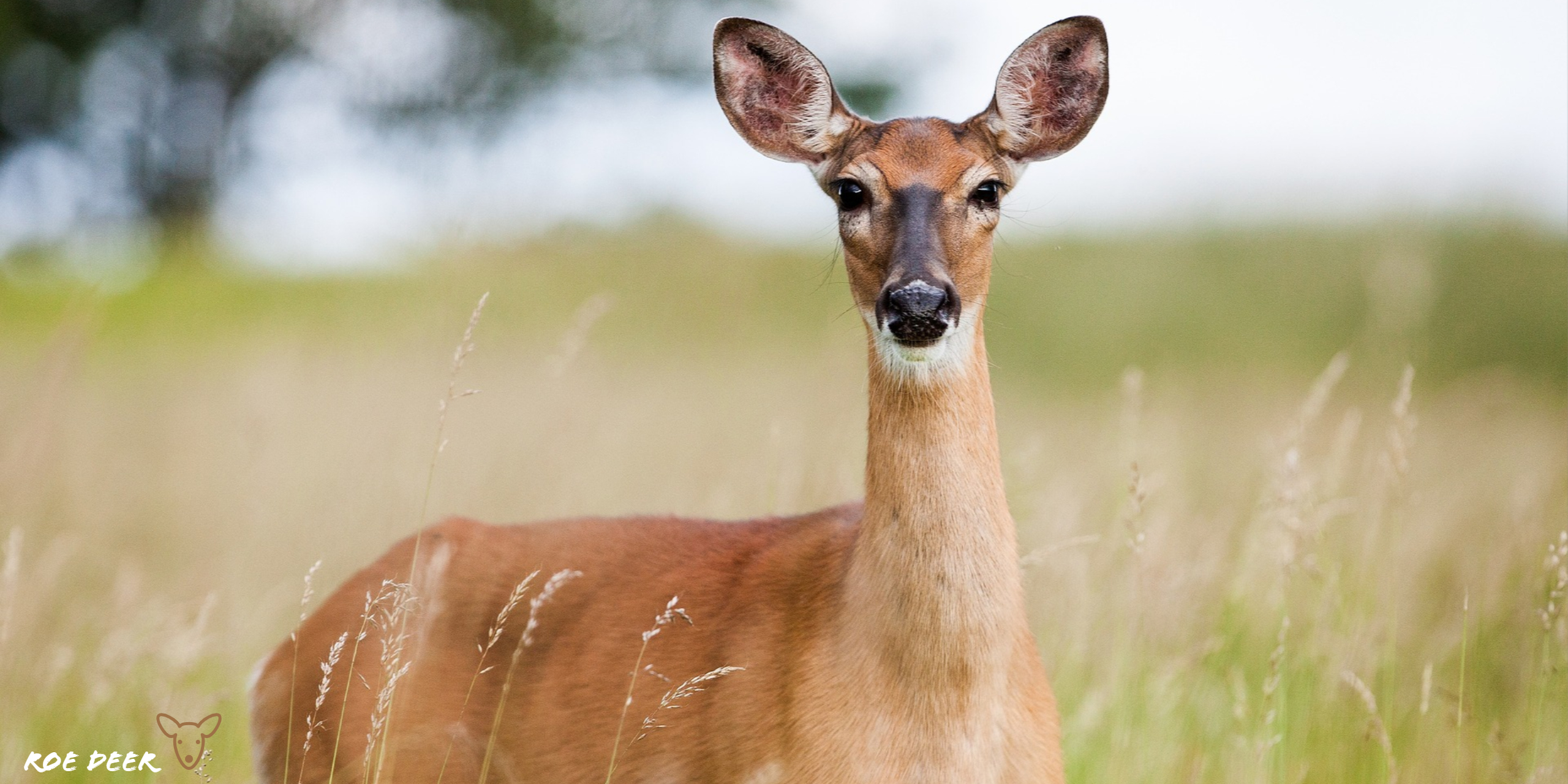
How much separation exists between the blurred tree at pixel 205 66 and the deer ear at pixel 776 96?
16.7 m

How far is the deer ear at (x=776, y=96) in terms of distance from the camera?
129 inches

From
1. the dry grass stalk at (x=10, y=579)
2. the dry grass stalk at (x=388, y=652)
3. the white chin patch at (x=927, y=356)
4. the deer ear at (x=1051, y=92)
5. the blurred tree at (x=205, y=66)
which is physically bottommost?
the dry grass stalk at (x=388, y=652)

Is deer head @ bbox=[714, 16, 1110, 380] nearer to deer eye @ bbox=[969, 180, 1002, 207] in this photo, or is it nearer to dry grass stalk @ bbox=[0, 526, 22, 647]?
deer eye @ bbox=[969, 180, 1002, 207]

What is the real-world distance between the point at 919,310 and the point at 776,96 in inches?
39.2

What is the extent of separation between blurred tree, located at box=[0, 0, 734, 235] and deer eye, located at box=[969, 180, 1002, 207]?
1707 centimetres

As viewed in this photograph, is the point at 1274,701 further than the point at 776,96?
Yes

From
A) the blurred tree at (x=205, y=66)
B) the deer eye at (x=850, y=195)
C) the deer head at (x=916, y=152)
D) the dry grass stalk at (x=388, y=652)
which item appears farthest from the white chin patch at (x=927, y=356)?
the blurred tree at (x=205, y=66)

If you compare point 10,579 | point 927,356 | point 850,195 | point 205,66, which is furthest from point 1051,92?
point 205,66

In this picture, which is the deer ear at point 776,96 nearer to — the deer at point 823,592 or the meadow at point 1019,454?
the deer at point 823,592

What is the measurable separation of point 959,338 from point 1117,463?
4.76 m

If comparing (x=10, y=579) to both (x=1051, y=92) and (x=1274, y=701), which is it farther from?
(x=1274, y=701)

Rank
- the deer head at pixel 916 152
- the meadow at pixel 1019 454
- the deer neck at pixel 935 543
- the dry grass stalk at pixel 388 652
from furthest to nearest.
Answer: the meadow at pixel 1019 454, the deer head at pixel 916 152, the deer neck at pixel 935 543, the dry grass stalk at pixel 388 652

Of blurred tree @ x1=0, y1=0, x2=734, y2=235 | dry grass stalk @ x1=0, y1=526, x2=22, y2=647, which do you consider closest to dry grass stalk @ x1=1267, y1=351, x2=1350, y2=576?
dry grass stalk @ x1=0, y1=526, x2=22, y2=647

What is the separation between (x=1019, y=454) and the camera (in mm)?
4457
